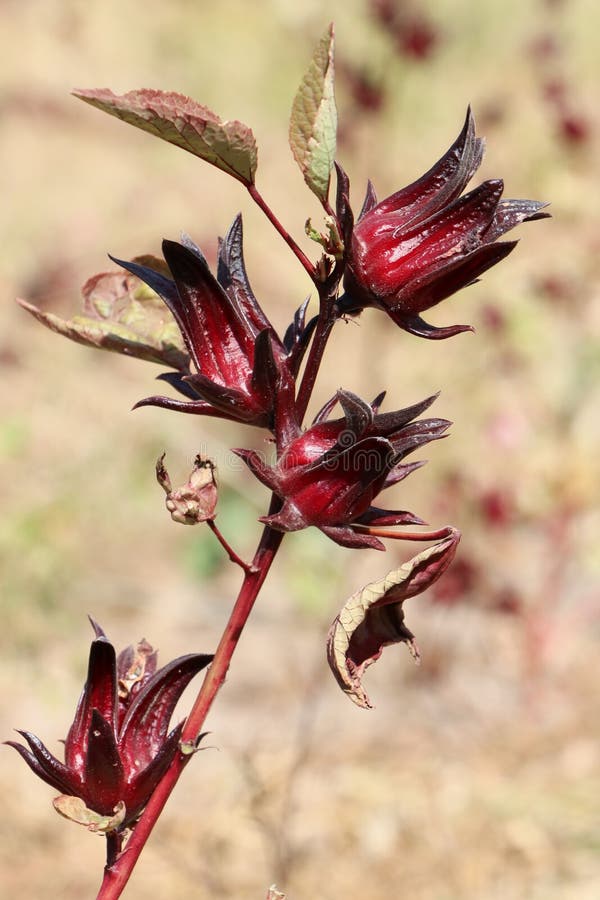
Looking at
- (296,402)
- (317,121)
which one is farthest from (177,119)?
(296,402)

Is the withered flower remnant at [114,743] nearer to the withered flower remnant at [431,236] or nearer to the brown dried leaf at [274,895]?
the brown dried leaf at [274,895]

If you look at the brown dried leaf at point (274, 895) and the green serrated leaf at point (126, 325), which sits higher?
the green serrated leaf at point (126, 325)

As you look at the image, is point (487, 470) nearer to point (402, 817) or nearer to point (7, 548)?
point (402, 817)

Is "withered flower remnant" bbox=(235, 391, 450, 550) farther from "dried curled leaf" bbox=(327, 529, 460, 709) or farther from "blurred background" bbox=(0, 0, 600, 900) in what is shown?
"blurred background" bbox=(0, 0, 600, 900)

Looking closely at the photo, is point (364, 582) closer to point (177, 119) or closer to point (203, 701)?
point (203, 701)

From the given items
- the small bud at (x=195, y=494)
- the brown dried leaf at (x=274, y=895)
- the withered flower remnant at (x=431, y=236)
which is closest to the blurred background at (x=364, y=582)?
the brown dried leaf at (x=274, y=895)

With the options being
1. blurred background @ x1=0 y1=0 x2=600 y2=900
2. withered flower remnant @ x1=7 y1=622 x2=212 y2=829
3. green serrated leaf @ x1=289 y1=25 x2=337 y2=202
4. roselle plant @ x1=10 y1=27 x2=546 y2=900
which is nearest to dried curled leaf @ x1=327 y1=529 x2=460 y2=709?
roselle plant @ x1=10 y1=27 x2=546 y2=900
